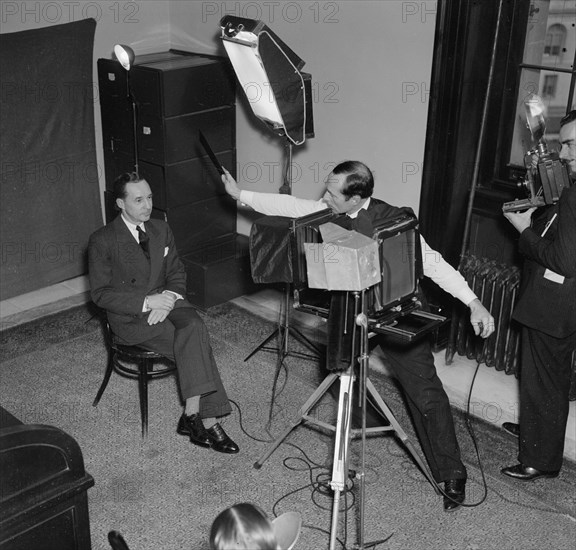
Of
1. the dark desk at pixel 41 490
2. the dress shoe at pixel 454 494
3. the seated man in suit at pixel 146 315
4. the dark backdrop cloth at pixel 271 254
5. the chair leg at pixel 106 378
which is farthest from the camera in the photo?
the chair leg at pixel 106 378

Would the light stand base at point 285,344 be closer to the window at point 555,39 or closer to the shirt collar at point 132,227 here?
the shirt collar at point 132,227

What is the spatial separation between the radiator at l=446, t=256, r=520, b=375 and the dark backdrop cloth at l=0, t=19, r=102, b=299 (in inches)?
97.4

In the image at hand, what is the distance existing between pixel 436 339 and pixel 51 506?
8.38 ft

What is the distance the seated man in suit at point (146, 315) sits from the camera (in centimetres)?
379

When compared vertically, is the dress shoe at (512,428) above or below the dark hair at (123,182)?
below

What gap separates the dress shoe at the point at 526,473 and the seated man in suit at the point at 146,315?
1247 mm

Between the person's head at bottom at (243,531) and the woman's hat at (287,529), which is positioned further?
the woman's hat at (287,529)

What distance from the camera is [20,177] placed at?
5.00 meters

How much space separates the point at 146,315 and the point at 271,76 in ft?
4.29

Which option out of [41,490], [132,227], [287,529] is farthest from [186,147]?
[287,529]

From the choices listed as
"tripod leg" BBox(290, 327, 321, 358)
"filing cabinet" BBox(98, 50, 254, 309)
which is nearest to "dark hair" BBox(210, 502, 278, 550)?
"tripod leg" BBox(290, 327, 321, 358)

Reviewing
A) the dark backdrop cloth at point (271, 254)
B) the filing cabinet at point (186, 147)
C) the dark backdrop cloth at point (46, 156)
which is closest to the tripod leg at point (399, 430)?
the dark backdrop cloth at point (271, 254)

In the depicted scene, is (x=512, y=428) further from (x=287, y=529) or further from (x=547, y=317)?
(x=287, y=529)

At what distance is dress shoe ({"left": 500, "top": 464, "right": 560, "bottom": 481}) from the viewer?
3619 millimetres
